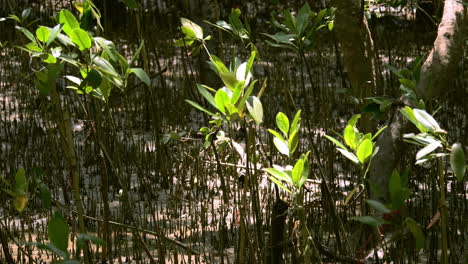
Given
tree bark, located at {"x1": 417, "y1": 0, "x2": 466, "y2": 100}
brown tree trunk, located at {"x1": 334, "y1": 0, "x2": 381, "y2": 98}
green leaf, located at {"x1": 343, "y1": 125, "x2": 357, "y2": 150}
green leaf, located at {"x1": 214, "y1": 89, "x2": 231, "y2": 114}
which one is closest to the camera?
green leaf, located at {"x1": 214, "y1": 89, "x2": 231, "y2": 114}

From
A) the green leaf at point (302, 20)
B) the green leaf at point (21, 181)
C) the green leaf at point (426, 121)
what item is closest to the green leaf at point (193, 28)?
the green leaf at point (302, 20)

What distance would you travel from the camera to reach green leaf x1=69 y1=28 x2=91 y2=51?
5.98 ft

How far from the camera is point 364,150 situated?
1916 millimetres

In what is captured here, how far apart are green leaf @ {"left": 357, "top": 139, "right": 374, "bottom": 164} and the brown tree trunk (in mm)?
770

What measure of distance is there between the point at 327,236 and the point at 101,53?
4.49 ft

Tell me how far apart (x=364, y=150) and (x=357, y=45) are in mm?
860

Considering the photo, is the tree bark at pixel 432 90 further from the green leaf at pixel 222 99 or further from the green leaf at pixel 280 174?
the green leaf at pixel 222 99

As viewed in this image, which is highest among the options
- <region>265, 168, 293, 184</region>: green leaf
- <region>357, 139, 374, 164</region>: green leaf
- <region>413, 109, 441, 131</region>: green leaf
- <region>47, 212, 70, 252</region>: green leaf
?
<region>413, 109, 441, 131</region>: green leaf

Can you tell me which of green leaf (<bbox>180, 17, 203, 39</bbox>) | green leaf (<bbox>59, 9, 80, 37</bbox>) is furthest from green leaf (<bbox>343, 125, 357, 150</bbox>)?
green leaf (<bbox>59, 9, 80, 37</bbox>)

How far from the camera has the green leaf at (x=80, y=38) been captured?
1.82 m

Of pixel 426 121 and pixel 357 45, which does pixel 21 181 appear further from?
pixel 357 45

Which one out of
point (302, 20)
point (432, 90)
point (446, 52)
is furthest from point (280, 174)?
point (446, 52)

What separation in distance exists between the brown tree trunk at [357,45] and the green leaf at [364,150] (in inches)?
30.3

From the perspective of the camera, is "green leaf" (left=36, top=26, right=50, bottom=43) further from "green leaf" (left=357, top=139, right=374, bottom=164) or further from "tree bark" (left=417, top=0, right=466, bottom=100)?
"tree bark" (left=417, top=0, right=466, bottom=100)
